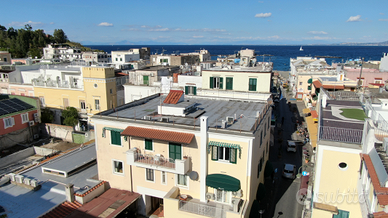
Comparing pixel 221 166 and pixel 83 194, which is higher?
pixel 221 166

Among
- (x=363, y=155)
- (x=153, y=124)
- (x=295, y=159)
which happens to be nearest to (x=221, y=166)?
(x=153, y=124)

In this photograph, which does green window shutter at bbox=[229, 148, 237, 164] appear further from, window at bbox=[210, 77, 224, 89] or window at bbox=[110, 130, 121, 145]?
window at bbox=[210, 77, 224, 89]

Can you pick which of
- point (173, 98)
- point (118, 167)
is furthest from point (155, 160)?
point (173, 98)

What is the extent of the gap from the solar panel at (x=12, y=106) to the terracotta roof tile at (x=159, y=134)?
23100 millimetres

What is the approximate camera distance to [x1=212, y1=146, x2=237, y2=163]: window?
54.8 ft

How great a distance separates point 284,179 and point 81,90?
107ft

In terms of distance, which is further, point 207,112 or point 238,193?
point 207,112

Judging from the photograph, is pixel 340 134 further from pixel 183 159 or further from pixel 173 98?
pixel 173 98

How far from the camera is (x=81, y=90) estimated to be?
1623 inches

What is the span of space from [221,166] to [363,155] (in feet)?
26.2

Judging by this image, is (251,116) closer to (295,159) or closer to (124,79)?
(295,159)

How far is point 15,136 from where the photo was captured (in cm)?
3319

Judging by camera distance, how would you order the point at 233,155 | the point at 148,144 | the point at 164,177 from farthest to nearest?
the point at 164,177 → the point at 148,144 → the point at 233,155

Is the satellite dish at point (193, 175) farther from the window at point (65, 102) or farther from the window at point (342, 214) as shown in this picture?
the window at point (65, 102)
